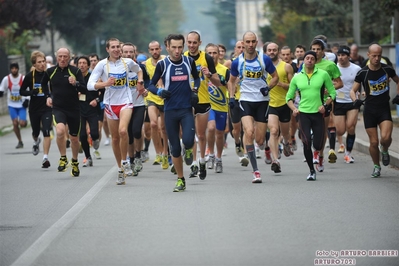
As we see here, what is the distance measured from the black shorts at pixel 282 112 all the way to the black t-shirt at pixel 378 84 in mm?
1873

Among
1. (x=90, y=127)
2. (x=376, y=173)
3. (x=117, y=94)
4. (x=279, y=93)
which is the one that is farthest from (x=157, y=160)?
(x=376, y=173)

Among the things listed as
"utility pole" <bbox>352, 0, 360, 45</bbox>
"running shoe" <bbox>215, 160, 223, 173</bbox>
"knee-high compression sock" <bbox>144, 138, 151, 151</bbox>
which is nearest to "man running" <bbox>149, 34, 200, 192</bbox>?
"running shoe" <bbox>215, 160, 223, 173</bbox>

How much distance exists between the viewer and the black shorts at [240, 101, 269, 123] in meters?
14.7

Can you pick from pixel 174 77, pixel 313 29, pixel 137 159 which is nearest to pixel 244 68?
pixel 174 77

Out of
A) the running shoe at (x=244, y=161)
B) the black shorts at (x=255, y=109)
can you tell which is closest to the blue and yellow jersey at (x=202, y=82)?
the black shorts at (x=255, y=109)

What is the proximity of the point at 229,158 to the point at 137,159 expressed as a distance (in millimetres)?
3105

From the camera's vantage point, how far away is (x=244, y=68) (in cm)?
1474

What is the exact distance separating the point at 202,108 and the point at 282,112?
1899 mm

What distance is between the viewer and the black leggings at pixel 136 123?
16.2 meters

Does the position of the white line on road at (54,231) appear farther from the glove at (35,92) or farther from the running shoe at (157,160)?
the glove at (35,92)

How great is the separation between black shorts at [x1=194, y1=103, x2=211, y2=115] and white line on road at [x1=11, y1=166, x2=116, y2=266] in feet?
5.85

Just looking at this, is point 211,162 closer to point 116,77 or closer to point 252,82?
point 252,82

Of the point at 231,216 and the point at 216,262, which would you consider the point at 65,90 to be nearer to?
the point at 231,216

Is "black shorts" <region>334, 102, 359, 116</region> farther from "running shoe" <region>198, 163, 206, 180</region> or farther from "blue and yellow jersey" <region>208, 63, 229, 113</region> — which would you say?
"running shoe" <region>198, 163, 206, 180</region>
